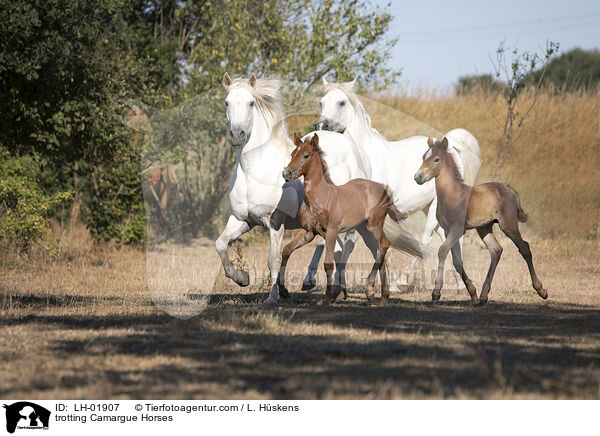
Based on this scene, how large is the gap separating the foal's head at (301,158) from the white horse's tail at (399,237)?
185cm

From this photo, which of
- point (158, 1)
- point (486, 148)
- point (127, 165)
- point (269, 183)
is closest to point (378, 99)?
point (486, 148)

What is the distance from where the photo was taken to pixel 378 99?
2097cm

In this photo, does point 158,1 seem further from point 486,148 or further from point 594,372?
point 594,372

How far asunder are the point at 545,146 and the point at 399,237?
12.0m

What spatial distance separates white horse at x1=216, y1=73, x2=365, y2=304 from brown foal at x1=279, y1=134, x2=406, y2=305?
1.05ft

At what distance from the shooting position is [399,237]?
9516 millimetres

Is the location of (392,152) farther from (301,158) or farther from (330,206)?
(301,158)

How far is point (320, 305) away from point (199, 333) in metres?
2.40

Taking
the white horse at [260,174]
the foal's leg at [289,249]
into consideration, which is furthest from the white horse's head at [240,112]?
the foal's leg at [289,249]
